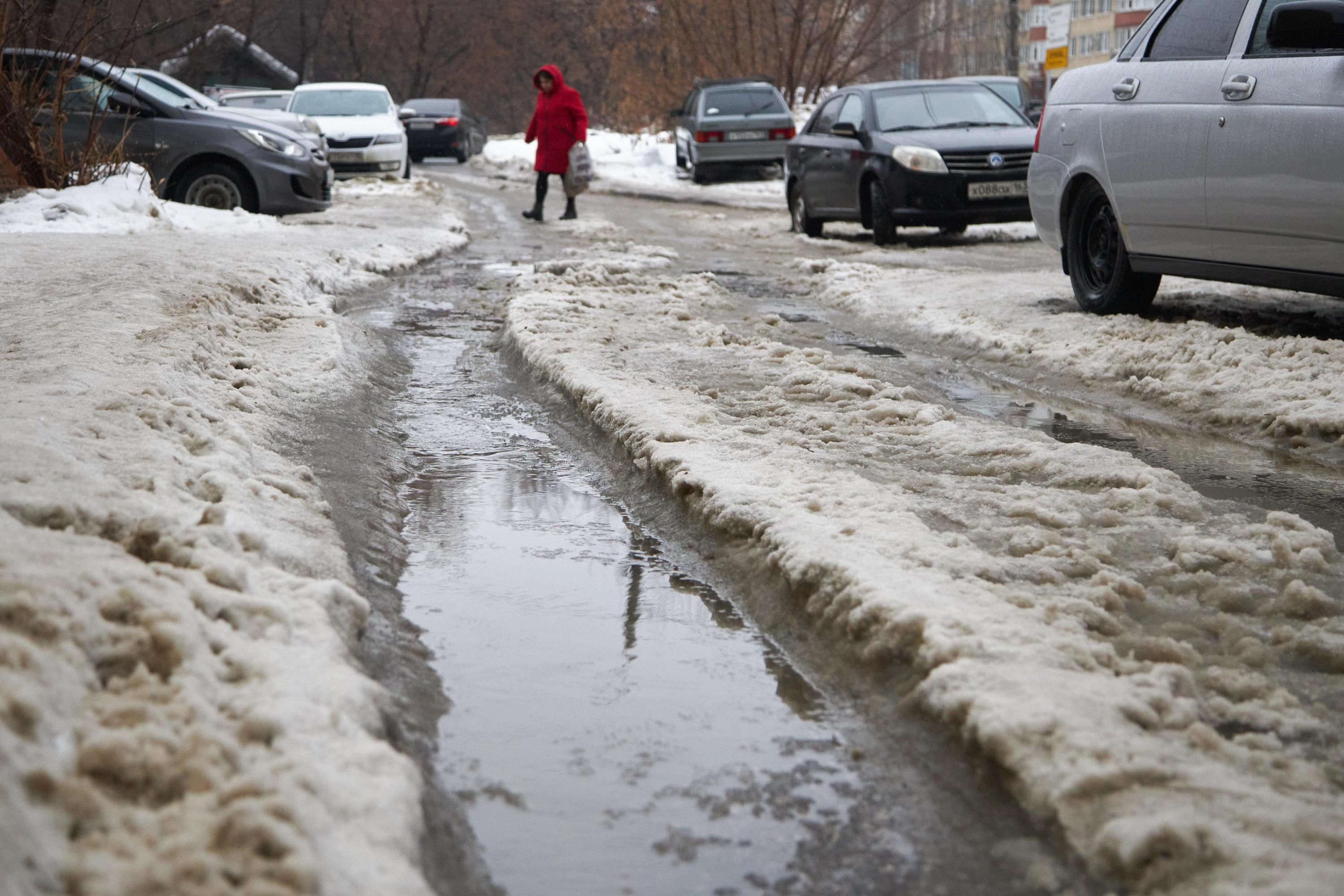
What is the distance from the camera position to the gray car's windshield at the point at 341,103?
21.0m

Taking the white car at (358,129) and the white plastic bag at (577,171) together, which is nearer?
the white plastic bag at (577,171)

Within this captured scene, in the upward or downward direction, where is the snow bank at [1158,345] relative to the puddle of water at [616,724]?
upward

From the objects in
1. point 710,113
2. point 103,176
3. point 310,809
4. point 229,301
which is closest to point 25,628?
point 310,809

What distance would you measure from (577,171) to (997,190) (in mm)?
5356

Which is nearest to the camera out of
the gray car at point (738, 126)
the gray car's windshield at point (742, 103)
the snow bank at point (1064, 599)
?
the snow bank at point (1064, 599)

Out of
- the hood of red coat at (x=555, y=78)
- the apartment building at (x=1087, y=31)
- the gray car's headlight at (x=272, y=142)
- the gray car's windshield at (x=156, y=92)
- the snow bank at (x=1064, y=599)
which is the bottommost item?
the snow bank at (x=1064, y=599)

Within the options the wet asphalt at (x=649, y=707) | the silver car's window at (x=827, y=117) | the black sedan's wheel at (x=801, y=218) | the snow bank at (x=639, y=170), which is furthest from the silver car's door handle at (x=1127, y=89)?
the snow bank at (x=639, y=170)

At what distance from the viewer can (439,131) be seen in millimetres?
34125

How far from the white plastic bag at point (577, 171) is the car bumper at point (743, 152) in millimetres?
7225

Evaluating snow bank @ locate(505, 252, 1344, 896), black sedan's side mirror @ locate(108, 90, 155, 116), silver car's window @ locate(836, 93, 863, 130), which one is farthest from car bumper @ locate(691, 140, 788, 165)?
snow bank @ locate(505, 252, 1344, 896)

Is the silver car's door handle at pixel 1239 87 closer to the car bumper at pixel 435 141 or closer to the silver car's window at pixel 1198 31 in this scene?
the silver car's window at pixel 1198 31

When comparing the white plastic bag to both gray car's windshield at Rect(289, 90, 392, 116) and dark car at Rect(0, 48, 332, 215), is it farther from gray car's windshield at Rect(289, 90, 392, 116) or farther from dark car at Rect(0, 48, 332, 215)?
gray car's windshield at Rect(289, 90, 392, 116)

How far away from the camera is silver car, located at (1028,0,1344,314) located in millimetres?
5656

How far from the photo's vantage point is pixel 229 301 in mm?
6797
